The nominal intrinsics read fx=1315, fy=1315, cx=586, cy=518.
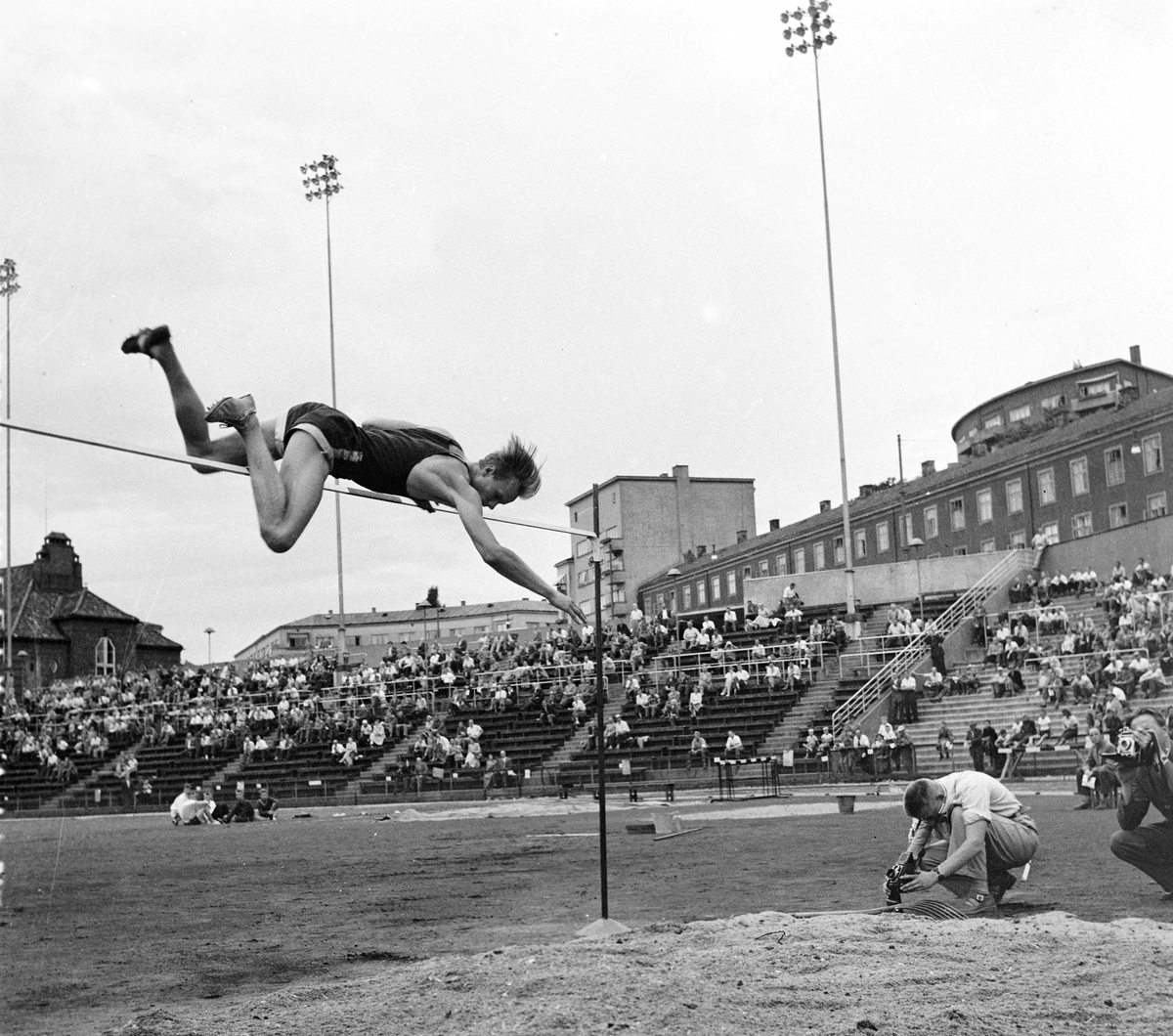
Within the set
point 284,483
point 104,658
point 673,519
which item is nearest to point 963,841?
point 284,483

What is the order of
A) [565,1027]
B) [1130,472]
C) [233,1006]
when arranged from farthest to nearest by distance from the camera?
1. [1130,472]
2. [233,1006]
3. [565,1027]

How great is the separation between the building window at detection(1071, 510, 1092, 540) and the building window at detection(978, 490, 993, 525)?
15.4ft

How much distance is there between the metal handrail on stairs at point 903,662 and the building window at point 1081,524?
15.2 m

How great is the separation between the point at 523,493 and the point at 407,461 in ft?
1.94

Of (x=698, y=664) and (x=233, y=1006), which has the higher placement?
(x=698, y=664)

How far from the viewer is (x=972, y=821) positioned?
7.89 meters

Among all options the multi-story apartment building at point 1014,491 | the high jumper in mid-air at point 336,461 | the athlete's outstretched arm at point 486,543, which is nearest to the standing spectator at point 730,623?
the multi-story apartment building at point 1014,491

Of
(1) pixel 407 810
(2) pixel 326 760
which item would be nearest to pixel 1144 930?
(1) pixel 407 810

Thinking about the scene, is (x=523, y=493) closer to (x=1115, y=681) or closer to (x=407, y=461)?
(x=407, y=461)

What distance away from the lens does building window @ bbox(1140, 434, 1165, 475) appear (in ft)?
154

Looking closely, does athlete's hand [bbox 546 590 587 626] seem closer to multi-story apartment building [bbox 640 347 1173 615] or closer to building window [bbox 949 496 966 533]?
multi-story apartment building [bbox 640 347 1173 615]

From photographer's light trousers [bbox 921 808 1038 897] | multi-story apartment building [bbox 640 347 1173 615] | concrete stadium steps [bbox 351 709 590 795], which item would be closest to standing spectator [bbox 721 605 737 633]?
concrete stadium steps [bbox 351 709 590 795]

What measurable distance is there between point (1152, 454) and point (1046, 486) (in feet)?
18.8

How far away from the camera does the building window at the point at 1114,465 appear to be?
160 ft
